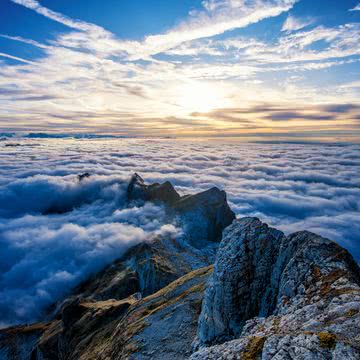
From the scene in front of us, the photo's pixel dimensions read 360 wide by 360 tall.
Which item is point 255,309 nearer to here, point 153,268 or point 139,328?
point 139,328

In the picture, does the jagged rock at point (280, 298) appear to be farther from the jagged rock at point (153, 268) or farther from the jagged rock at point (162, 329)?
the jagged rock at point (153, 268)

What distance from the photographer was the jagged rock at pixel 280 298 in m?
13.6

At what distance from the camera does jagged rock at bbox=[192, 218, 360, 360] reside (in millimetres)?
13633

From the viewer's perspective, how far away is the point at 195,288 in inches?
2106

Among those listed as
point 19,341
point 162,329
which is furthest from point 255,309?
point 19,341

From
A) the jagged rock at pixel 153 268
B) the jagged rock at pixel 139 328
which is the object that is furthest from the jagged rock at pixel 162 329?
the jagged rock at pixel 153 268

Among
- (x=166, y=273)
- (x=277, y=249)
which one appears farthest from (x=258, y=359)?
(x=166, y=273)

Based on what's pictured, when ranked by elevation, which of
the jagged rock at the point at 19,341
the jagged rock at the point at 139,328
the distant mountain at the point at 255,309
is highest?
the distant mountain at the point at 255,309

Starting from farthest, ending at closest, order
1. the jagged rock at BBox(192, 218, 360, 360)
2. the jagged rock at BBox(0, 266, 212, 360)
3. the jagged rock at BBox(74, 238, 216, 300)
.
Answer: the jagged rock at BBox(74, 238, 216, 300), the jagged rock at BBox(0, 266, 212, 360), the jagged rock at BBox(192, 218, 360, 360)

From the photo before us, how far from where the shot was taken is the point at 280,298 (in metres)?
23.7

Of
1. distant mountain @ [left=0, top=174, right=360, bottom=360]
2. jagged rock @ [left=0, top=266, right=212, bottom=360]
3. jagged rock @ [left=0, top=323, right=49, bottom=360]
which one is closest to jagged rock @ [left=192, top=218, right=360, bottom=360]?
distant mountain @ [left=0, top=174, right=360, bottom=360]

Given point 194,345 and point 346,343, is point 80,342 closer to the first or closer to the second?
point 194,345

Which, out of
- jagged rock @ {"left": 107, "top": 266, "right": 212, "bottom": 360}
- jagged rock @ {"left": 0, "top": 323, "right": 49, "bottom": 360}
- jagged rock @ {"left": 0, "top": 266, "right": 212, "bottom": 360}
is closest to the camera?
jagged rock @ {"left": 107, "top": 266, "right": 212, "bottom": 360}

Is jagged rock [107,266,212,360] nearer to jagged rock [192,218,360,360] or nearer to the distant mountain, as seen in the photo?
the distant mountain
